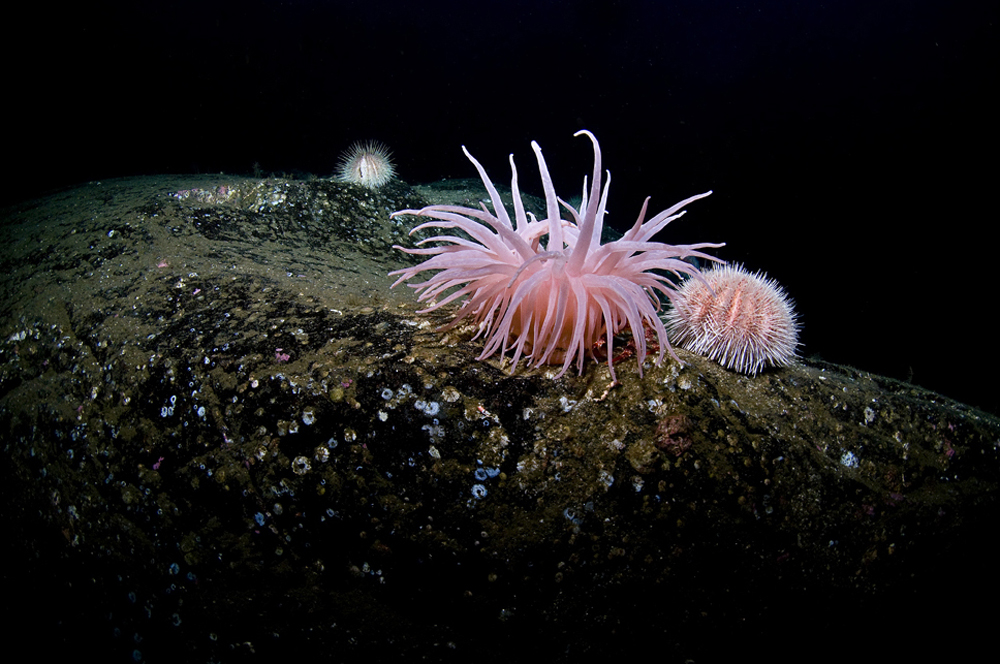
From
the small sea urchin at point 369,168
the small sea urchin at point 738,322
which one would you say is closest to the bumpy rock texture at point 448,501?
the small sea urchin at point 738,322

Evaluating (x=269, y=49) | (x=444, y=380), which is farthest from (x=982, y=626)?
(x=269, y=49)

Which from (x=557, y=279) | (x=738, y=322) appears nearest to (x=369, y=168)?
(x=557, y=279)

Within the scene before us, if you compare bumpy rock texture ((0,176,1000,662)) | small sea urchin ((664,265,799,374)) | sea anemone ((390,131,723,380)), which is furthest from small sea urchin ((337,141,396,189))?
small sea urchin ((664,265,799,374))

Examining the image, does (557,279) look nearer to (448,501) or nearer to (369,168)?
(448,501)

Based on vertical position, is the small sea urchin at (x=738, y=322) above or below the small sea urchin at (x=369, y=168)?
below

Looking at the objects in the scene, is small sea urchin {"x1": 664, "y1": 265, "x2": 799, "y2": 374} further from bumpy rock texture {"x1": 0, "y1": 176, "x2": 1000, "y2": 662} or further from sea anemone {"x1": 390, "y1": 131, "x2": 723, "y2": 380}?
sea anemone {"x1": 390, "y1": 131, "x2": 723, "y2": 380}

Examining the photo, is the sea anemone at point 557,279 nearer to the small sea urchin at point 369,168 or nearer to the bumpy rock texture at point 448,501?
the bumpy rock texture at point 448,501

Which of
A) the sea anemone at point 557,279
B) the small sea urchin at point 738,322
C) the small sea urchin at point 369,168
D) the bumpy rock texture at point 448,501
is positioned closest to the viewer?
the bumpy rock texture at point 448,501
